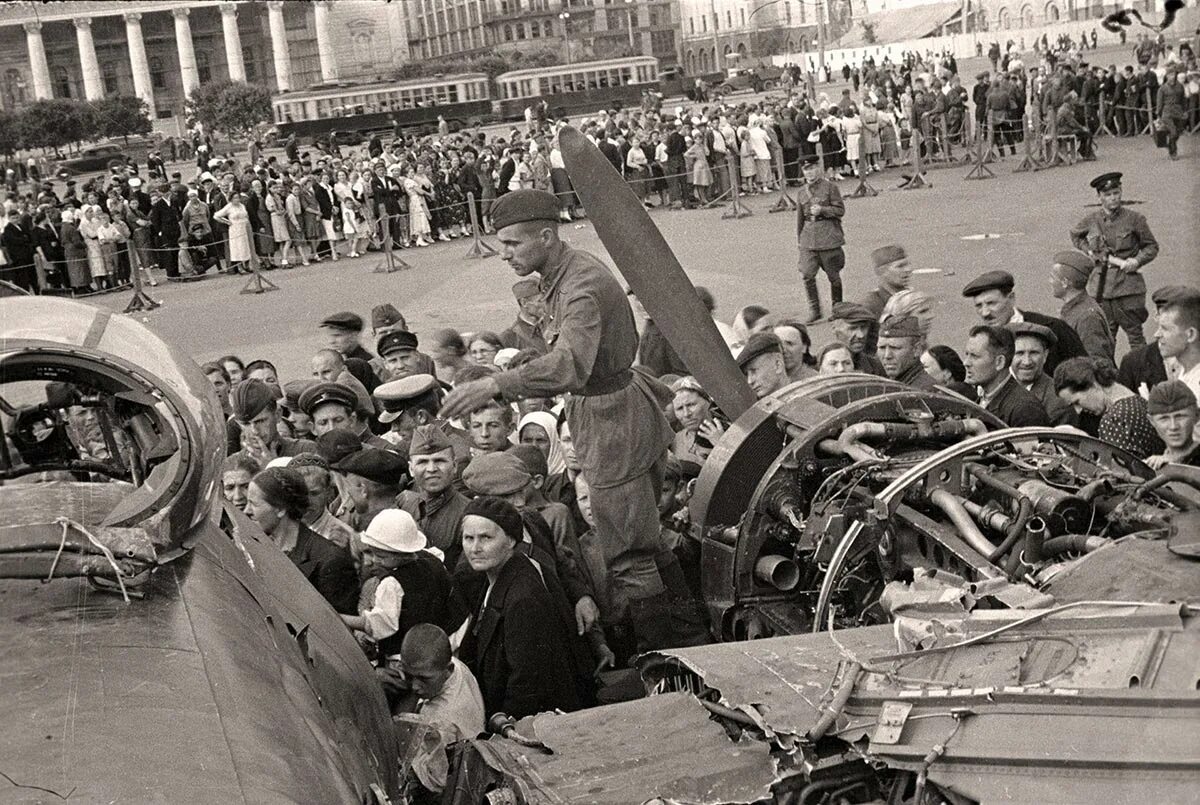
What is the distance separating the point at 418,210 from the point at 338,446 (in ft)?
70.6

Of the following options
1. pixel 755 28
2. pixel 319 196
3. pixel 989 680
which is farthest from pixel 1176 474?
pixel 755 28

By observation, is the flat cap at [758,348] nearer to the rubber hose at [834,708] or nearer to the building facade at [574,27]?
the rubber hose at [834,708]

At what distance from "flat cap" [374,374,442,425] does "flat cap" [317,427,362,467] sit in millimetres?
→ 1103

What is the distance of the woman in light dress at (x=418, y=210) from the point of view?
28.7 m

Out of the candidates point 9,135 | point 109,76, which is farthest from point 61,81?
point 9,135

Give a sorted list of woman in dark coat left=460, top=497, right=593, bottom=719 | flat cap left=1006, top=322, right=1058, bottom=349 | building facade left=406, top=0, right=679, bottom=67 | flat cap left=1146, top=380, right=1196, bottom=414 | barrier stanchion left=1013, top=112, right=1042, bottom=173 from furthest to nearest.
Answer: building facade left=406, top=0, right=679, bottom=67 → barrier stanchion left=1013, top=112, right=1042, bottom=173 → flat cap left=1006, top=322, right=1058, bottom=349 → flat cap left=1146, top=380, right=1196, bottom=414 → woman in dark coat left=460, top=497, right=593, bottom=719

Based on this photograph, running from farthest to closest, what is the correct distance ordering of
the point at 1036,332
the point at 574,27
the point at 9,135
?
the point at 574,27 → the point at 9,135 → the point at 1036,332

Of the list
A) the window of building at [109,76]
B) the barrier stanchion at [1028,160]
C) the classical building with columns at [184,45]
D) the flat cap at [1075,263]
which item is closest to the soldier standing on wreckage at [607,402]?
the flat cap at [1075,263]

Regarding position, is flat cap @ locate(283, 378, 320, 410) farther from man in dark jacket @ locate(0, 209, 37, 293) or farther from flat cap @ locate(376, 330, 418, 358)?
man in dark jacket @ locate(0, 209, 37, 293)

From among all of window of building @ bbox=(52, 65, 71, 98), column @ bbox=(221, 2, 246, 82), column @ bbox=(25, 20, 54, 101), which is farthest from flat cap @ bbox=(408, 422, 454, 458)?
column @ bbox=(221, 2, 246, 82)

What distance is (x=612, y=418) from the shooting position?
643 cm

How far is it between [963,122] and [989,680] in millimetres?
32311

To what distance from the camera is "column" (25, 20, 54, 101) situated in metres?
105

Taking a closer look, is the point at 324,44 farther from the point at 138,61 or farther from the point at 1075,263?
the point at 1075,263
